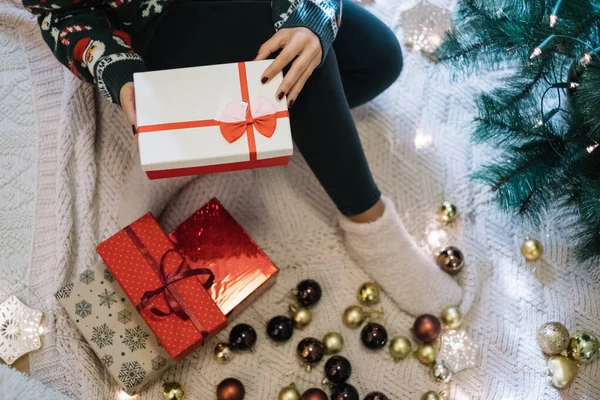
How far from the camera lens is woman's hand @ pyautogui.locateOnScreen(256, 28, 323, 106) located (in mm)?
812

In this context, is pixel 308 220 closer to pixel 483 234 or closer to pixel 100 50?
pixel 483 234

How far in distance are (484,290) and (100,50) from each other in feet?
2.60

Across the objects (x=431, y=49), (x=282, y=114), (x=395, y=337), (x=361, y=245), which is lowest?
(x=395, y=337)

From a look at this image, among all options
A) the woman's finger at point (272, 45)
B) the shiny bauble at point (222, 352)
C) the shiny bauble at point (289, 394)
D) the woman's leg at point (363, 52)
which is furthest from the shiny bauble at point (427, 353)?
the woman's finger at point (272, 45)

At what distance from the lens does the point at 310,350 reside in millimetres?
1041

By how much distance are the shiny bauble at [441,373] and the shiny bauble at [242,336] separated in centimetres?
32

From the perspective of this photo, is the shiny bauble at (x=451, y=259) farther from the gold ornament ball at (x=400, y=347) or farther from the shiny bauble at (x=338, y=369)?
the shiny bauble at (x=338, y=369)

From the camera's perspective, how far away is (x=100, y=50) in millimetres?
863

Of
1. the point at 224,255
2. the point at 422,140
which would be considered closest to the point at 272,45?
the point at 224,255

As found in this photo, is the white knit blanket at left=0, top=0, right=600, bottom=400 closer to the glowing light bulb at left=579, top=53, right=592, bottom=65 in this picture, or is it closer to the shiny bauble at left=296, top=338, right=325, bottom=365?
the shiny bauble at left=296, top=338, right=325, bottom=365

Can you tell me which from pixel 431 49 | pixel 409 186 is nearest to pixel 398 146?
pixel 409 186

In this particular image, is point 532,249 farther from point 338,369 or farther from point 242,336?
point 242,336

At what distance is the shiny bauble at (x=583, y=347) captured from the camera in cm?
104

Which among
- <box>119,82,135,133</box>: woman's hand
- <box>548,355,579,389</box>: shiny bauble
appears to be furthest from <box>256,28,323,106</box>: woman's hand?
<box>548,355,579,389</box>: shiny bauble
